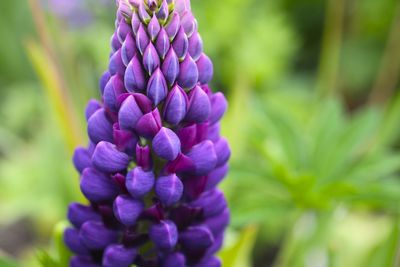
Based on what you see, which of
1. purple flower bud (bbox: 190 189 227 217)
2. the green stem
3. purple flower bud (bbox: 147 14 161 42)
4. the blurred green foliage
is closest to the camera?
purple flower bud (bbox: 147 14 161 42)

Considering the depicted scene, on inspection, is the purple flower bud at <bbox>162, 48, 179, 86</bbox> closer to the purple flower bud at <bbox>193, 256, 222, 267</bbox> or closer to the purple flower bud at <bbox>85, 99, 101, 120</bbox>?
the purple flower bud at <bbox>85, 99, 101, 120</bbox>

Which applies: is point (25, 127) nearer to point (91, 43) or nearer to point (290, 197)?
point (91, 43)

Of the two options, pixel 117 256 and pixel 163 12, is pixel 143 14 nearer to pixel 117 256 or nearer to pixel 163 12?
pixel 163 12

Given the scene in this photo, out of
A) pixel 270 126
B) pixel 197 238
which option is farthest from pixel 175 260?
pixel 270 126

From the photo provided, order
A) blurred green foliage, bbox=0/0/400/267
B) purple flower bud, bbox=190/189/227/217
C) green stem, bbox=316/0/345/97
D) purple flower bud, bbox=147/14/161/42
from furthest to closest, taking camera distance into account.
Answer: green stem, bbox=316/0/345/97
blurred green foliage, bbox=0/0/400/267
purple flower bud, bbox=190/189/227/217
purple flower bud, bbox=147/14/161/42

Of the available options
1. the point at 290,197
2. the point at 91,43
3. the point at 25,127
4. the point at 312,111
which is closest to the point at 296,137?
the point at 290,197

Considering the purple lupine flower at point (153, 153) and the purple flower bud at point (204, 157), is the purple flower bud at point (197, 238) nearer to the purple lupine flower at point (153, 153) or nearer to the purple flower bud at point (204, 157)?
the purple lupine flower at point (153, 153)

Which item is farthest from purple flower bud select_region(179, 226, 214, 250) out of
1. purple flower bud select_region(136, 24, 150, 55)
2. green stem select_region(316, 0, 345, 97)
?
green stem select_region(316, 0, 345, 97)
